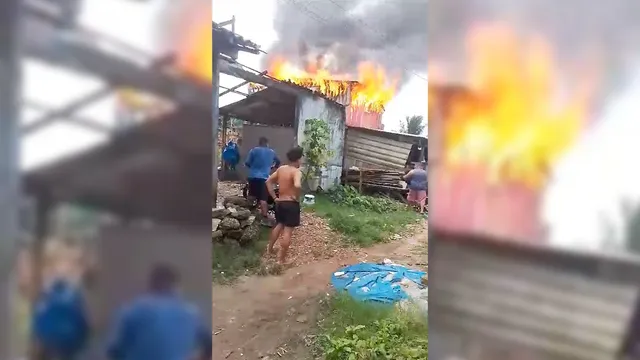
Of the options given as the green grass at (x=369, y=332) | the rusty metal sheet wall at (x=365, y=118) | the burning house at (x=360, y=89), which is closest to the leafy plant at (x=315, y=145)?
the burning house at (x=360, y=89)

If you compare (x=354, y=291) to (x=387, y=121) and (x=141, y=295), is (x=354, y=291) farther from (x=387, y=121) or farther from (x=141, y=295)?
(x=387, y=121)

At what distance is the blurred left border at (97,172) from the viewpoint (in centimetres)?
86

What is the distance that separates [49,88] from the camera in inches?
34.1

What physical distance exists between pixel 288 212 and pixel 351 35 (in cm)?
449

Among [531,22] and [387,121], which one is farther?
[387,121]

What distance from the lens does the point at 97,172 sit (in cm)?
89

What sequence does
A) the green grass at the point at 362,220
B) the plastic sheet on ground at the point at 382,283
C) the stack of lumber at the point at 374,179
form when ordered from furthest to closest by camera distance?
1. the stack of lumber at the point at 374,179
2. the green grass at the point at 362,220
3. the plastic sheet on ground at the point at 382,283

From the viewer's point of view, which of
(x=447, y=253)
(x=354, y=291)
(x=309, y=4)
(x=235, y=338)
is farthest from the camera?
(x=309, y=4)

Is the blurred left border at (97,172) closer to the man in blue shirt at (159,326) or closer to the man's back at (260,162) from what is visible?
the man in blue shirt at (159,326)

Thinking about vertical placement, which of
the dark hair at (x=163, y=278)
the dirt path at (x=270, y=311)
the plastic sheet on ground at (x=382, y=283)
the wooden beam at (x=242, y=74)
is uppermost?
the wooden beam at (x=242, y=74)

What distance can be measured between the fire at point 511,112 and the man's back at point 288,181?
2.32m

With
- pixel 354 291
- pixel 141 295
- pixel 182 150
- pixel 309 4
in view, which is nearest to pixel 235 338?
pixel 354 291

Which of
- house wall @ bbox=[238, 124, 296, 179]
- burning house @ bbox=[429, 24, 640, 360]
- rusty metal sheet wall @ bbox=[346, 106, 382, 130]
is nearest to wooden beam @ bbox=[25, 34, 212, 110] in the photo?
burning house @ bbox=[429, 24, 640, 360]

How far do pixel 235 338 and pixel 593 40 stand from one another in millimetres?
2146
